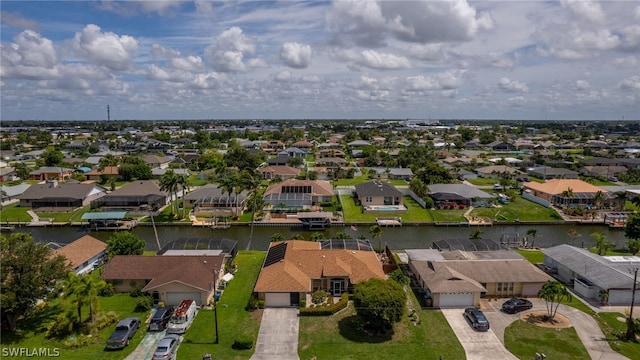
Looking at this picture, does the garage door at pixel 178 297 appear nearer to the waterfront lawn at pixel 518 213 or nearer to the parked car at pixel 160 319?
the parked car at pixel 160 319

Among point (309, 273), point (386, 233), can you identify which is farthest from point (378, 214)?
point (309, 273)

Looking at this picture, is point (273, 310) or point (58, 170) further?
point (58, 170)

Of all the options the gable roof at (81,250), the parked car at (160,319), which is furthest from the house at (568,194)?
the gable roof at (81,250)

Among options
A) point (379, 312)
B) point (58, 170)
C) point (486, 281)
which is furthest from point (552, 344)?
point (58, 170)

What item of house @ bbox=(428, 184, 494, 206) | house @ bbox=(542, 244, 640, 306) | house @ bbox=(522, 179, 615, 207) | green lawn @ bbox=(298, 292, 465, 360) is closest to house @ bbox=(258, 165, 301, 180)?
house @ bbox=(428, 184, 494, 206)

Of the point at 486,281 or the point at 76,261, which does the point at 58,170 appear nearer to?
the point at 76,261
